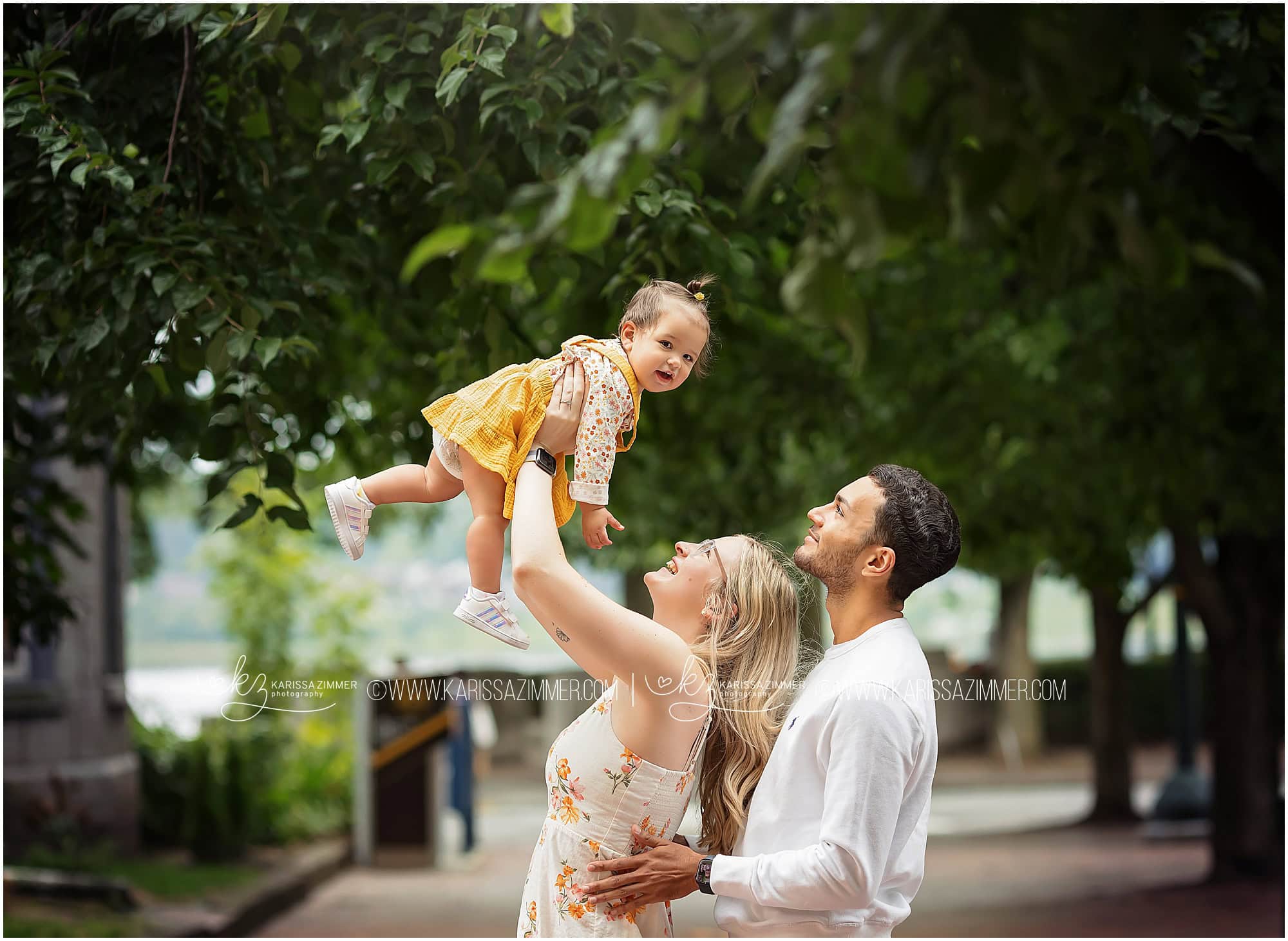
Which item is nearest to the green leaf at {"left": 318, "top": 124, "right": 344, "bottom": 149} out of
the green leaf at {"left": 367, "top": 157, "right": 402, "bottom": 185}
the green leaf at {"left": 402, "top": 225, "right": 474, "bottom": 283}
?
the green leaf at {"left": 367, "top": 157, "right": 402, "bottom": 185}

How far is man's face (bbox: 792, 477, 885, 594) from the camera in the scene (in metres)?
2.63

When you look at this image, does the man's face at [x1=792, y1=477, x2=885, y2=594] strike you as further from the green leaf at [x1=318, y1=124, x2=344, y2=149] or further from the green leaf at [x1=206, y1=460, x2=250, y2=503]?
the green leaf at [x1=318, y1=124, x2=344, y2=149]

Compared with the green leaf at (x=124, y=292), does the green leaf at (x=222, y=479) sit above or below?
below

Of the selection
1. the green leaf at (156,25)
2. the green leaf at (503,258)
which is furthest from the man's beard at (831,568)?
the green leaf at (156,25)

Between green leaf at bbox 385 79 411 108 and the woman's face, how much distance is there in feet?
5.34

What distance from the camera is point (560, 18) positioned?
2762mm

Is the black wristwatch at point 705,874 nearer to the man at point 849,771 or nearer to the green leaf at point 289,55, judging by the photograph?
the man at point 849,771

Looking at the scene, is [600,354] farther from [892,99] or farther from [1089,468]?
[1089,468]

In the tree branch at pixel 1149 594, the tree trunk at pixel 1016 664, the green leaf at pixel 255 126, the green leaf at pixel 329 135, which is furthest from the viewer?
the tree trunk at pixel 1016 664

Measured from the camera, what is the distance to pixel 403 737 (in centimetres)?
1148

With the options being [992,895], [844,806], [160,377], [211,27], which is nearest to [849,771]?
[844,806]

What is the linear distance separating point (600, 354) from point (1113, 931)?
27.5 feet

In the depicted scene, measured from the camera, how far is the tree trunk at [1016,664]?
21781 millimetres

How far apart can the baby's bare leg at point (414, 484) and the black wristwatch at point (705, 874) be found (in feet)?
3.04
